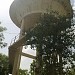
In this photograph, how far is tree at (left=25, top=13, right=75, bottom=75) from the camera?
1511 cm

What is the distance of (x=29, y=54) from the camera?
90.5ft

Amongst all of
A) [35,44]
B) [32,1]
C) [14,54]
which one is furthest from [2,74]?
[35,44]

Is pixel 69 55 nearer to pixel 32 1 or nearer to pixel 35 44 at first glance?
pixel 35 44

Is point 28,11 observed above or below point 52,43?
above

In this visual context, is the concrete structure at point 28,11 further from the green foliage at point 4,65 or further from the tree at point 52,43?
the green foliage at point 4,65

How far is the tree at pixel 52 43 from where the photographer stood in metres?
15.1

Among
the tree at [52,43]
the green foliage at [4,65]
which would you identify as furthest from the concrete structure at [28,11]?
the green foliage at [4,65]

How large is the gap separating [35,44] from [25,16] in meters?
11.9

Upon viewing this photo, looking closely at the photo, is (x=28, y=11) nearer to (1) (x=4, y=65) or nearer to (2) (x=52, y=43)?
(2) (x=52, y=43)

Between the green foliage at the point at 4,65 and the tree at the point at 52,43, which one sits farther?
the green foliage at the point at 4,65

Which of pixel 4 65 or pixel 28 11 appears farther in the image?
pixel 4 65

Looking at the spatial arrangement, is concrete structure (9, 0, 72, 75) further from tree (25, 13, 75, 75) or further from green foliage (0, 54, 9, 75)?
green foliage (0, 54, 9, 75)

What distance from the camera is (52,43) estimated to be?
49.5 feet

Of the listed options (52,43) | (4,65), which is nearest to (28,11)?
(52,43)
